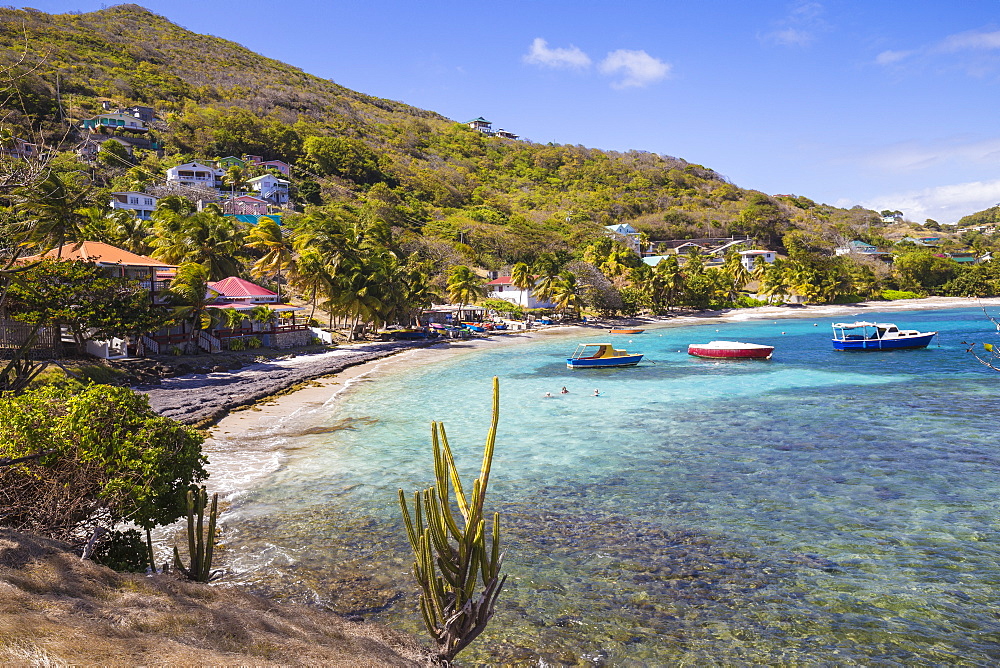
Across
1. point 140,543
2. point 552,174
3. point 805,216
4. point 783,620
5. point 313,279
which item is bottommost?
point 783,620

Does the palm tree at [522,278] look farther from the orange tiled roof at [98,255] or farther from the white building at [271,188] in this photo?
the orange tiled roof at [98,255]

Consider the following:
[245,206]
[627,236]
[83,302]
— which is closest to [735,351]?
[83,302]

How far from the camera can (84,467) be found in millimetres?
8195

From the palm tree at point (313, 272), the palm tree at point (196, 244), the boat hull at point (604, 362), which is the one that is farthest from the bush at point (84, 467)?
the palm tree at point (313, 272)

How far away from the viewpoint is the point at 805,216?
473 ft

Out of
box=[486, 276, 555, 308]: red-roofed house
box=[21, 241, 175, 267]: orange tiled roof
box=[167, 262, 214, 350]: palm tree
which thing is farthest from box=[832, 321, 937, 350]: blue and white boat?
box=[21, 241, 175, 267]: orange tiled roof

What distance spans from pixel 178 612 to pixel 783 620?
27.1 ft

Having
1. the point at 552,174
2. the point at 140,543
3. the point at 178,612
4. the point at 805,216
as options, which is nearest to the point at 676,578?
the point at 178,612

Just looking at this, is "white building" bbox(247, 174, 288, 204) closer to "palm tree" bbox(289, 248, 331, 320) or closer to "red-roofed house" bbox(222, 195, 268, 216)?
"red-roofed house" bbox(222, 195, 268, 216)

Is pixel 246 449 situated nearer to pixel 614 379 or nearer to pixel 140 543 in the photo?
pixel 140 543

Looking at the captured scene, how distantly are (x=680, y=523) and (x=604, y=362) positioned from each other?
1009 inches

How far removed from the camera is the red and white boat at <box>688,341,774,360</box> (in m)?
41.1

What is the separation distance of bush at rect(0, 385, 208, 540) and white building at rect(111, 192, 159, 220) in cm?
6942

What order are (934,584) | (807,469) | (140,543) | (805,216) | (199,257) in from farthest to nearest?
(805,216)
(199,257)
(807,469)
(934,584)
(140,543)
